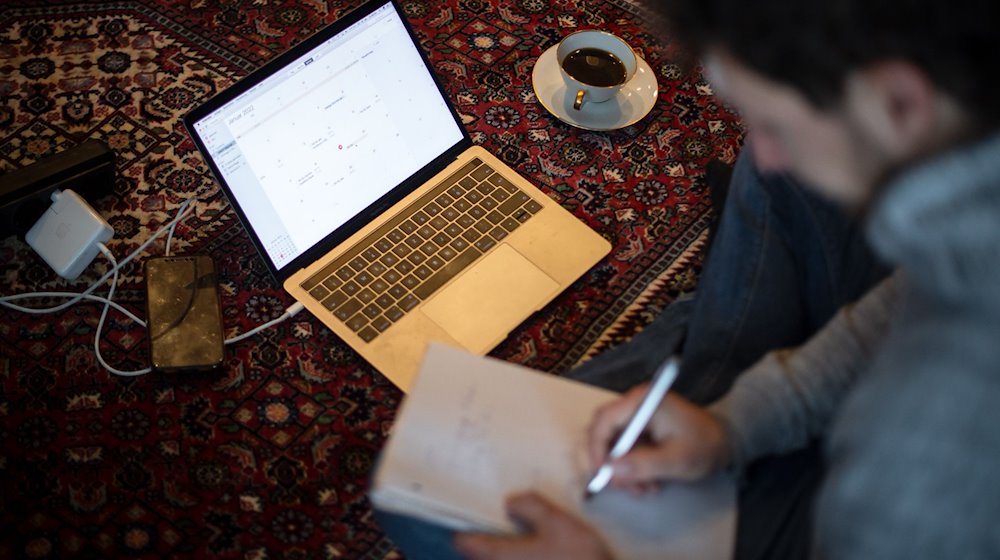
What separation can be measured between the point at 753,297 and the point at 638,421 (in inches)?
11.8

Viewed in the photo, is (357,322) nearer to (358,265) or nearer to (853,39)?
(358,265)

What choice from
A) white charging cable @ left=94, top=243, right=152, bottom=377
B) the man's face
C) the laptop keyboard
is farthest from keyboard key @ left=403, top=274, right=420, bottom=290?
the man's face

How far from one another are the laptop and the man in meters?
0.50

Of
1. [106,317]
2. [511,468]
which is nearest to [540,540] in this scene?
[511,468]

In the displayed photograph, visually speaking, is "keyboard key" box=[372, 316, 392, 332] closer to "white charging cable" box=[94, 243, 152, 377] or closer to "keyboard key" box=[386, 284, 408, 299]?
"keyboard key" box=[386, 284, 408, 299]

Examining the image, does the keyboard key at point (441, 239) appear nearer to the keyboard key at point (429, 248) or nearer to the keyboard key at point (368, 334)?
the keyboard key at point (429, 248)

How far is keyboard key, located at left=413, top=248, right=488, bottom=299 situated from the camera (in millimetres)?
1127

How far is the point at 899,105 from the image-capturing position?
0.57m

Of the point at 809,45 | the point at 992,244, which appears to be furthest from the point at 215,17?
the point at 992,244

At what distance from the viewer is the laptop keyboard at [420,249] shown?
3.65 feet

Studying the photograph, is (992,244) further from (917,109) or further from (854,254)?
(854,254)

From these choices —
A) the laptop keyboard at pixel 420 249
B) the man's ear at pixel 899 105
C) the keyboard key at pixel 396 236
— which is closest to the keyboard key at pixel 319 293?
the laptop keyboard at pixel 420 249

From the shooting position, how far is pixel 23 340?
1.11 meters

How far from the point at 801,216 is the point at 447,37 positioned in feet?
2.32
